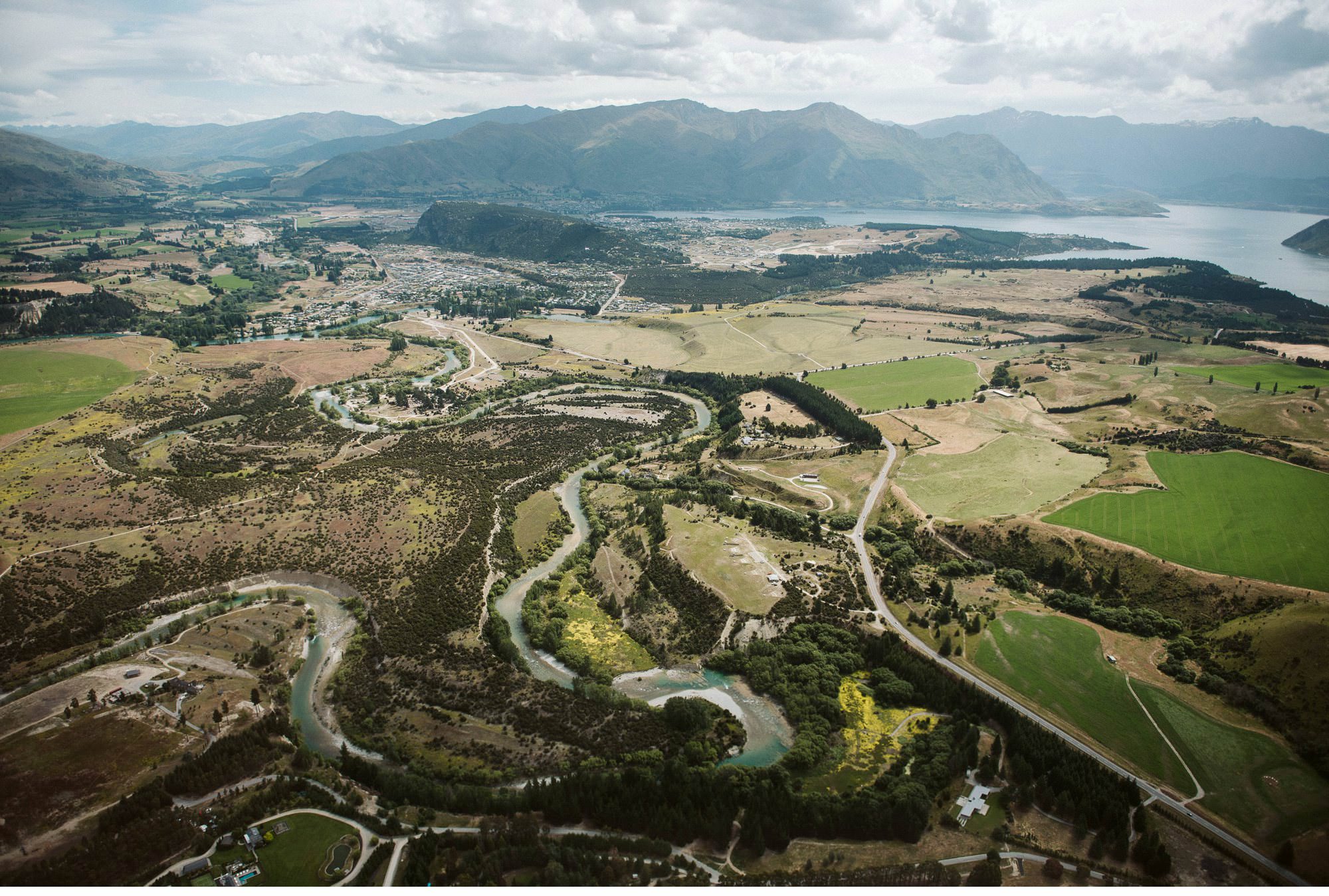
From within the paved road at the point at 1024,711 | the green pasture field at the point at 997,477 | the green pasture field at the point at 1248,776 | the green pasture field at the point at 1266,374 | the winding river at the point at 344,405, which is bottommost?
the paved road at the point at 1024,711

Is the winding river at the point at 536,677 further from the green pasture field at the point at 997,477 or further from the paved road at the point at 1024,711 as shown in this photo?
the green pasture field at the point at 997,477

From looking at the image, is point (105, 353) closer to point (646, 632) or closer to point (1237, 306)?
point (646, 632)

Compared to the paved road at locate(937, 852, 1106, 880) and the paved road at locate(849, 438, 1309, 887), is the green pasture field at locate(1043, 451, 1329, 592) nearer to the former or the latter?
the paved road at locate(849, 438, 1309, 887)

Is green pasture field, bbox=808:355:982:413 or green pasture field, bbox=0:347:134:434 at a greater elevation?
green pasture field, bbox=808:355:982:413

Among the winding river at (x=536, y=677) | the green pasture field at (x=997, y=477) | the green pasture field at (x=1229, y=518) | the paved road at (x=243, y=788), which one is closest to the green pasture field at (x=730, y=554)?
the winding river at (x=536, y=677)

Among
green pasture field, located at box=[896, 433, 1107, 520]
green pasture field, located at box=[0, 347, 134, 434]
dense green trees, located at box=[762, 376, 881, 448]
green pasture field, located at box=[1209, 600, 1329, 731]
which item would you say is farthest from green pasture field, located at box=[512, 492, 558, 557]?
green pasture field, located at box=[0, 347, 134, 434]

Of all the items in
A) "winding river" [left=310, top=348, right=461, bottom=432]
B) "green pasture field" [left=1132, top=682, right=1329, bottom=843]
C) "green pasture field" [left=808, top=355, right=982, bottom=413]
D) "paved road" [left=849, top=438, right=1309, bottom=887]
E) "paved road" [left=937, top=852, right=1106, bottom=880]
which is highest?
"green pasture field" [left=808, top=355, right=982, bottom=413]
